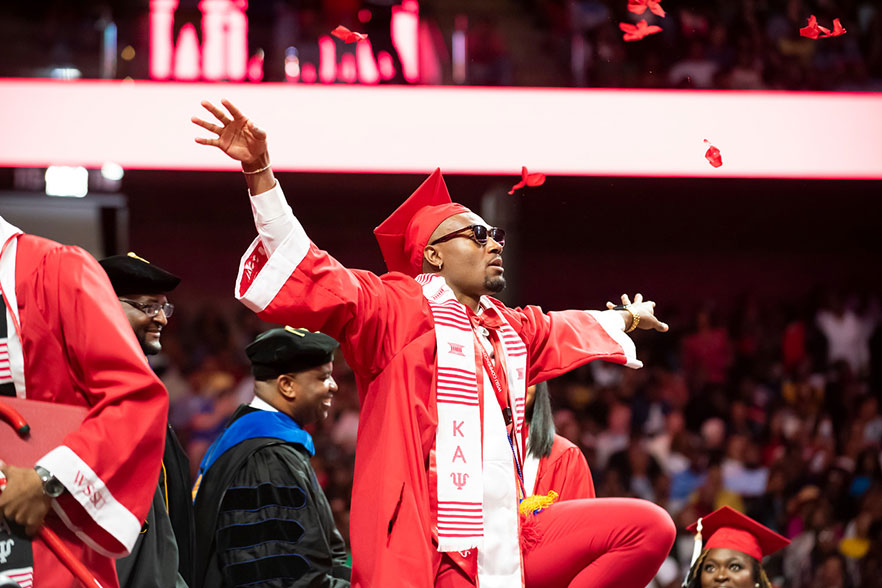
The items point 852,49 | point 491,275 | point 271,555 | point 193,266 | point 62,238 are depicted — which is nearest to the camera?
point 491,275

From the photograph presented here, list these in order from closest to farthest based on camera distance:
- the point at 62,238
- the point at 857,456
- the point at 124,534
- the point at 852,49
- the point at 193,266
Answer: the point at 124,534 < the point at 857,456 < the point at 852,49 < the point at 62,238 < the point at 193,266

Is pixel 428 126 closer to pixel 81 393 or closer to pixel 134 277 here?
pixel 134 277

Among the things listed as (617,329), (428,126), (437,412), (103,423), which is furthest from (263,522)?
(428,126)

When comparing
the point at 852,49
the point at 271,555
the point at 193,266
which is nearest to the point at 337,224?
the point at 193,266

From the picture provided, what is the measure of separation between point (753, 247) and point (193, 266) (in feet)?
19.1

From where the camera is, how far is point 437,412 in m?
3.35

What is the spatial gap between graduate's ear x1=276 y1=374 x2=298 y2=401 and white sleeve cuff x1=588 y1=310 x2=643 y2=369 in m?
1.26

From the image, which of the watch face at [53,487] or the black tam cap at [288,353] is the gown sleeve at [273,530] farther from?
the watch face at [53,487]

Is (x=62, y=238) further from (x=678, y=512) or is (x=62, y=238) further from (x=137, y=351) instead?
(x=137, y=351)

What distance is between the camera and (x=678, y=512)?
27.5 ft

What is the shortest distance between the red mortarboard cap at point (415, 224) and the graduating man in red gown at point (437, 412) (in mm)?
14

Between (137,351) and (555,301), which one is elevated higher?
(137,351)

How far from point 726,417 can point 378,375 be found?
21.3ft

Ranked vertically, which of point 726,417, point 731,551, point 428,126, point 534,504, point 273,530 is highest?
point 428,126
